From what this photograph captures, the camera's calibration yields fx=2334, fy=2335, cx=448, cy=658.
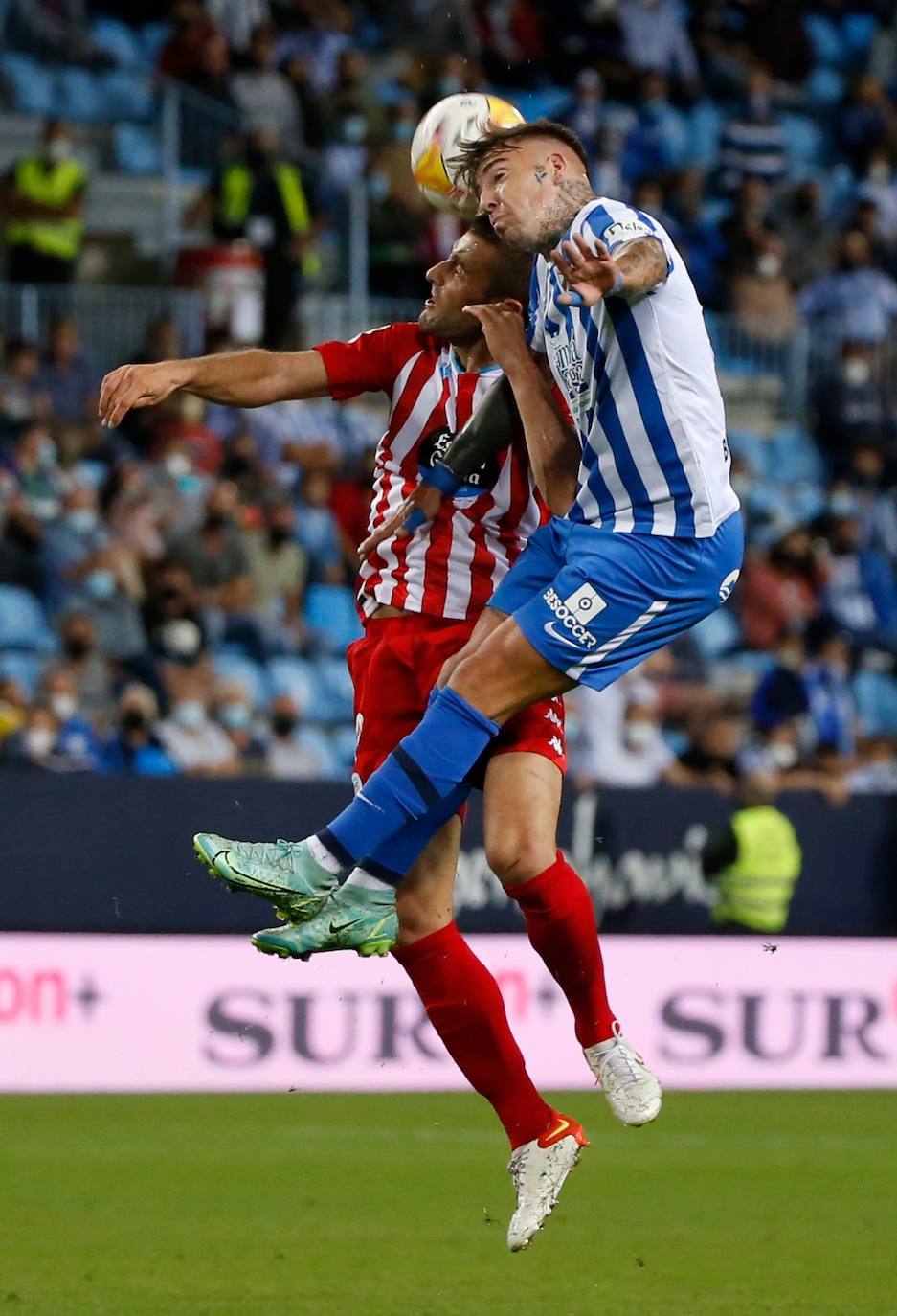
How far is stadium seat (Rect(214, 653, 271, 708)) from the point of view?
13.8 meters

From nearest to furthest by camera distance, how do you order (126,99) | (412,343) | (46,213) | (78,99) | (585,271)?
(585,271) < (412,343) < (46,213) < (78,99) < (126,99)

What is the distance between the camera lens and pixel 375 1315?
6176 mm

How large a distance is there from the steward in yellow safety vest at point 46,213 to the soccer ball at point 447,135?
8.93 meters

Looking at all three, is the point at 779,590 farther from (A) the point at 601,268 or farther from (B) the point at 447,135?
(A) the point at 601,268

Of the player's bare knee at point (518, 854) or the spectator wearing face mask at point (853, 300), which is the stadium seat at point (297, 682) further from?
the player's bare knee at point (518, 854)

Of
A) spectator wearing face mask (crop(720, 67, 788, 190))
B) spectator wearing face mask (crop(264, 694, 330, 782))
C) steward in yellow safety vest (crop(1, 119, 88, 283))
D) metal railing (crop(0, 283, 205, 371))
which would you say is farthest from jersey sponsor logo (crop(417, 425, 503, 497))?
spectator wearing face mask (crop(720, 67, 788, 190))

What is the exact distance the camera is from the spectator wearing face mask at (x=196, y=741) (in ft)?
42.6

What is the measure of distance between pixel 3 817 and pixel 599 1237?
4995 mm

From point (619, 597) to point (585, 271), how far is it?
870 mm

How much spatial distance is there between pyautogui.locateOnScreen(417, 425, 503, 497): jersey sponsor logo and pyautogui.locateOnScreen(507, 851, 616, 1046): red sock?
1.04 m

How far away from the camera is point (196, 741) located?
1309cm

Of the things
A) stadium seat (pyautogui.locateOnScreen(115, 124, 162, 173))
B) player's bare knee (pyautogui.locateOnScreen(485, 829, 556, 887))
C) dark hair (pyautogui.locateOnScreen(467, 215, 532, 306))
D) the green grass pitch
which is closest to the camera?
player's bare knee (pyautogui.locateOnScreen(485, 829, 556, 887))

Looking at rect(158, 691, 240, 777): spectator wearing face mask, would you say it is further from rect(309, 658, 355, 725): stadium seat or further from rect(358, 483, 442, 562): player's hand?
rect(358, 483, 442, 562): player's hand

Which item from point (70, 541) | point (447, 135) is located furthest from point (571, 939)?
point (70, 541)
